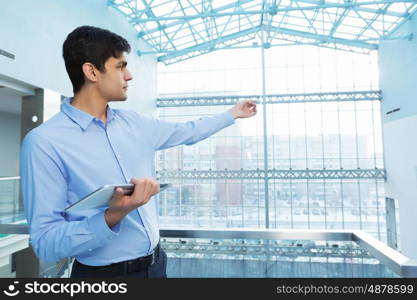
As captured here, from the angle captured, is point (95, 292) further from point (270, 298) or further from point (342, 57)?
point (342, 57)

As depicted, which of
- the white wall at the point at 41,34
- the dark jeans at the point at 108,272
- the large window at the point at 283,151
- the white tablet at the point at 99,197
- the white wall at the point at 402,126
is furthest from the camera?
the large window at the point at 283,151

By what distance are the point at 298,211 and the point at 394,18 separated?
675 centimetres

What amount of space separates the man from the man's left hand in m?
0.39

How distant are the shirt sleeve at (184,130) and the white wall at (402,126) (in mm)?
8446

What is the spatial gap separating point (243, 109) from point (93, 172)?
68cm

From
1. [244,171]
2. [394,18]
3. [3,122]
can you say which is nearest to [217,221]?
[244,171]

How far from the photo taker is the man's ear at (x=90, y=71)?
758 mm

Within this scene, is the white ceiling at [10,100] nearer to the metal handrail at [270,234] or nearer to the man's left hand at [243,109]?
the metal handrail at [270,234]

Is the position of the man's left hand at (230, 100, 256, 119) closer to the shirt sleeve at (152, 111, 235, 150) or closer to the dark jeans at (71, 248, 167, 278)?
the shirt sleeve at (152, 111, 235, 150)

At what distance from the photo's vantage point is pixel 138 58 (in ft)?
30.2

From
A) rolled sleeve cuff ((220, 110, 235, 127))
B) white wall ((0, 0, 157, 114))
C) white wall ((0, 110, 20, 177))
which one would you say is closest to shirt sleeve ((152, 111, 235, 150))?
rolled sleeve cuff ((220, 110, 235, 127))

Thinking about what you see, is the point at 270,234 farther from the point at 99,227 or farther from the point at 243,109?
the point at 99,227

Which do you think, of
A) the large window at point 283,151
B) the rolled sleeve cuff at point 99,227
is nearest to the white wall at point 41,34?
the rolled sleeve cuff at point 99,227

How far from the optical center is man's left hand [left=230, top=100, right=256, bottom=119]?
1.17 meters
